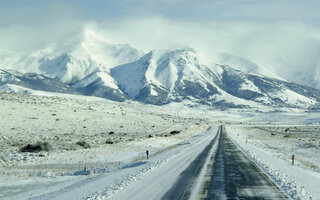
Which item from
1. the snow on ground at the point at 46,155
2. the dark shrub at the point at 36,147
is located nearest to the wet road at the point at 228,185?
the snow on ground at the point at 46,155

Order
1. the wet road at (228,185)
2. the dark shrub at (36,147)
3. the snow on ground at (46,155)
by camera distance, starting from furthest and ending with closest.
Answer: the dark shrub at (36,147) → the snow on ground at (46,155) → the wet road at (228,185)

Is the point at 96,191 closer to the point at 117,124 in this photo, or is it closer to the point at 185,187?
the point at 185,187

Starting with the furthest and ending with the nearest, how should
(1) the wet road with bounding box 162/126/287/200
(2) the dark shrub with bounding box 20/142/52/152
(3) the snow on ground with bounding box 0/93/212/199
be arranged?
(2) the dark shrub with bounding box 20/142/52/152, (3) the snow on ground with bounding box 0/93/212/199, (1) the wet road with bounding box 162/126/287/200

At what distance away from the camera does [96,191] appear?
18391 mm

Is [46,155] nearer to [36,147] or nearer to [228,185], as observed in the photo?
[36,147]

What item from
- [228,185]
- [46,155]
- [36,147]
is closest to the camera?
[228,185]

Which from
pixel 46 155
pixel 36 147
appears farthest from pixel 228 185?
pixel 36 147

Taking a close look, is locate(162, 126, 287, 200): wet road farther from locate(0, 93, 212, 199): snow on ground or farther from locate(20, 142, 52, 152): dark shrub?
locate(20, 142, 52, 152): dark shrub

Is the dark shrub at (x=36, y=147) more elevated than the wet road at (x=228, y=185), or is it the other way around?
the dark shrub at (x=36, y=147)

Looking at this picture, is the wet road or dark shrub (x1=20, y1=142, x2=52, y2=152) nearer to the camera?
the wet road

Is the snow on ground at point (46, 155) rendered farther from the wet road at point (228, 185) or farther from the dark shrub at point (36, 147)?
the wet road at point (228, 185)

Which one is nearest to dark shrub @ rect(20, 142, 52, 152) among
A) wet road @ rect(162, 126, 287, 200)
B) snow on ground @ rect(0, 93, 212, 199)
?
snow on ground @ rect(0, 93, 212, 199)

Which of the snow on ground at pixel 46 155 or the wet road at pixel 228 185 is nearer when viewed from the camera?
the wet road at pixel 228 185

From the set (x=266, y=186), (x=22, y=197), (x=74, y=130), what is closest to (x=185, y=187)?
(x=266, y=186)
